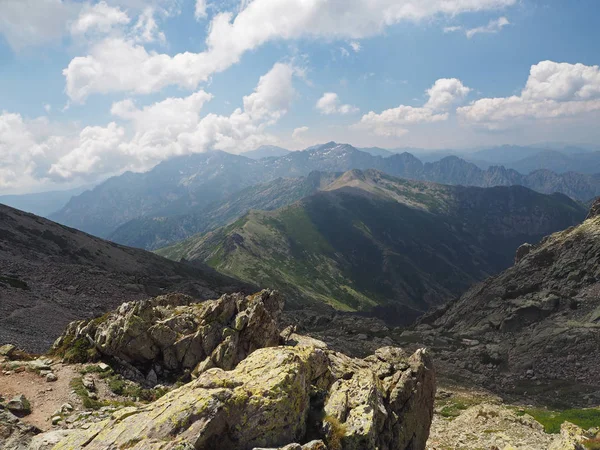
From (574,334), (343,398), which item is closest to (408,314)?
(574,334)

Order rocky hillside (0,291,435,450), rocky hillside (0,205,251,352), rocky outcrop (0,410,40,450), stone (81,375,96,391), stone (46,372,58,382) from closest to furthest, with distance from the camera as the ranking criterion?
rocky hillside (0,291,435,450)
rocky outcrop (0,410,40,450)
stone (81,375,96,391)
stone (46,372,58,382)
rocky hillside (0,205,251,352)

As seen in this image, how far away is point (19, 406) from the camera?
787 inches

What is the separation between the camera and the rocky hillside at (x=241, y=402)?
Result: 44.3ft

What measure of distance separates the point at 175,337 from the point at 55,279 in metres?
50.2

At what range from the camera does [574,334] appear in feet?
194

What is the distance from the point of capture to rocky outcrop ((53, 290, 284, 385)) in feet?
96.5

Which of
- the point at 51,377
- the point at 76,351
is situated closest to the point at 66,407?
the point at 51,377

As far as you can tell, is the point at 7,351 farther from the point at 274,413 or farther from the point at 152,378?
the point at 274,413

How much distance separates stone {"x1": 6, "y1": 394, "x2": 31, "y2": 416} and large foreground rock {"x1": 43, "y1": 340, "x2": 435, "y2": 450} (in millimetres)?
7869

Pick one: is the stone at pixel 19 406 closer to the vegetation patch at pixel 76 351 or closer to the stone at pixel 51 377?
the stone at pixel 51 377

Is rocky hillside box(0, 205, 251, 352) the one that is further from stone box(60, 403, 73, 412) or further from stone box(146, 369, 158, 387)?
stone box(60, 403, 73, 412)

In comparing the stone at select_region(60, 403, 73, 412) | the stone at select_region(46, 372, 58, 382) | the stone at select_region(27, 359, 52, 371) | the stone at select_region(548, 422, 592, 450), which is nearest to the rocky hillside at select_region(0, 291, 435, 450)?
the stone at select_region(60, 403, 73, 412)

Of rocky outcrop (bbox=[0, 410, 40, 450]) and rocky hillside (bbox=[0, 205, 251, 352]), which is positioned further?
rocky hillside (bbox=[0, 205, 251, 352])

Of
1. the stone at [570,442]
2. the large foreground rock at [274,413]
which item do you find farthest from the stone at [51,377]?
the stone at [570,442]
